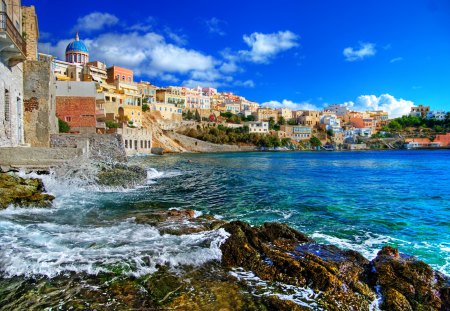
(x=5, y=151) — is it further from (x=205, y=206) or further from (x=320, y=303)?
(x=320, y=303)

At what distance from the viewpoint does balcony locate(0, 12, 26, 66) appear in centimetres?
1402

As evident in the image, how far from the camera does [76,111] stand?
33656 millimetres

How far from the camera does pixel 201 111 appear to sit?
363 feet

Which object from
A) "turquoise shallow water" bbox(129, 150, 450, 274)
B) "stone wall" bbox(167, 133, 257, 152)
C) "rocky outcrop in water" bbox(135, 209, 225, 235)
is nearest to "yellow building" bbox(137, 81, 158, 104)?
"stone wall" bbox(167, 133, 257, 152)

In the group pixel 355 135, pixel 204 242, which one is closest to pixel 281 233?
pixel 204 242

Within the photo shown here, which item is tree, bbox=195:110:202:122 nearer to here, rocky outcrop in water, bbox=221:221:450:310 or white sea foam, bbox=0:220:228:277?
white sea foam, bbox=0:220:228:277

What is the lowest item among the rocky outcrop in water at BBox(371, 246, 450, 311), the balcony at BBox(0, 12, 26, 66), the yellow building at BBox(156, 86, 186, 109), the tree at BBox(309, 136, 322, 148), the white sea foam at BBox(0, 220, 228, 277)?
the rocky outcrop in water at BBox(371, 246, 450, 311)

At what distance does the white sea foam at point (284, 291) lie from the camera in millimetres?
4941

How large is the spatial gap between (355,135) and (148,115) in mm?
79931

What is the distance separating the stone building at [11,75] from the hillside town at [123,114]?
5cm

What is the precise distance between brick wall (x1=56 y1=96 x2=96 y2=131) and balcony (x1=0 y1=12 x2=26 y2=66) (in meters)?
16.7

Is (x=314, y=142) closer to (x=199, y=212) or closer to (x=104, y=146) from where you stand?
(x=104, y=146)

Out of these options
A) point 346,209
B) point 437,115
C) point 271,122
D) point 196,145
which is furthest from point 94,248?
point 437,115

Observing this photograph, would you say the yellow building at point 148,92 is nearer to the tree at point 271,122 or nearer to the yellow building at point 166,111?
the yellow building at point 166,111
